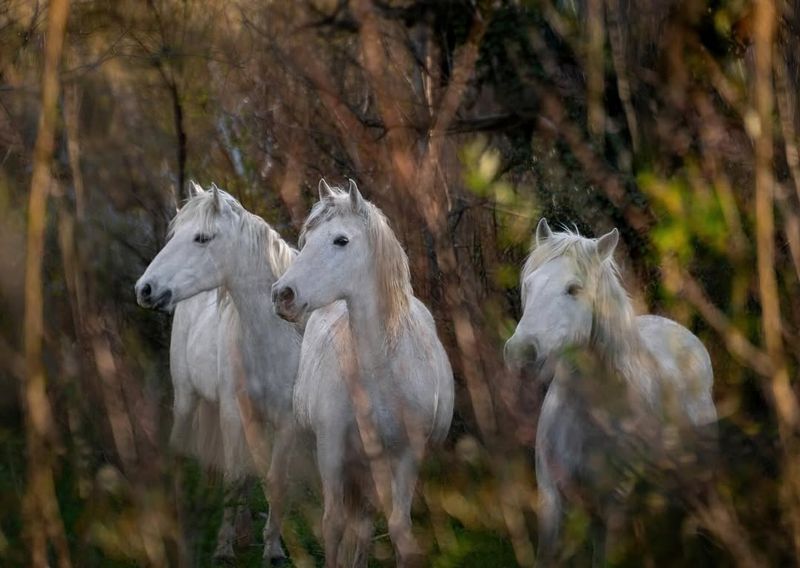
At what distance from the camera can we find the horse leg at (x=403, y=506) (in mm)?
5172

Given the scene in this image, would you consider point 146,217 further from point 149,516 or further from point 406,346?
point 149,516

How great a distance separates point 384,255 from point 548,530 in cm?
144

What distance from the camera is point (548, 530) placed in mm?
5020

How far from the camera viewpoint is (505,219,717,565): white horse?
4.91 m

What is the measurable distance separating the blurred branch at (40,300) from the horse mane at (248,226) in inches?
156

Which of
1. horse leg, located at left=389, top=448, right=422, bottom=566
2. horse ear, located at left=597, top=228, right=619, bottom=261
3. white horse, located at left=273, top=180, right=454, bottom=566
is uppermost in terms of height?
horse ear, located at left=597, top=228, right=619, bottom=261

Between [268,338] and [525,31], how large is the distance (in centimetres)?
363

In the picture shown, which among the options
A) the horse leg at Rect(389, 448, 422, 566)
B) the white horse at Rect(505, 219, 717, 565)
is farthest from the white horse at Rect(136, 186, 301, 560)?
the white horse at Rect(505, 219, 717, 565)

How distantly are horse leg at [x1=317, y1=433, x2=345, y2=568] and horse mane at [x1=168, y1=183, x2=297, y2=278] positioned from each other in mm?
1407

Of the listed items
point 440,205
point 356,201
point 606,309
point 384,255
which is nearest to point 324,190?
point 356,201

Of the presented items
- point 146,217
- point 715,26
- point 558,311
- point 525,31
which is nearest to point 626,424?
point 558,311

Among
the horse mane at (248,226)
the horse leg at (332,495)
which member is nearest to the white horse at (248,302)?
the horse mane at (248,226)

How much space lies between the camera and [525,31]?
8969mm

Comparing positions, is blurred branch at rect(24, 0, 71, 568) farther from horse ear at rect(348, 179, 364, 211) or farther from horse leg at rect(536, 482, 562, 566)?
horse ear at rect(348, 179, 364, 211)
